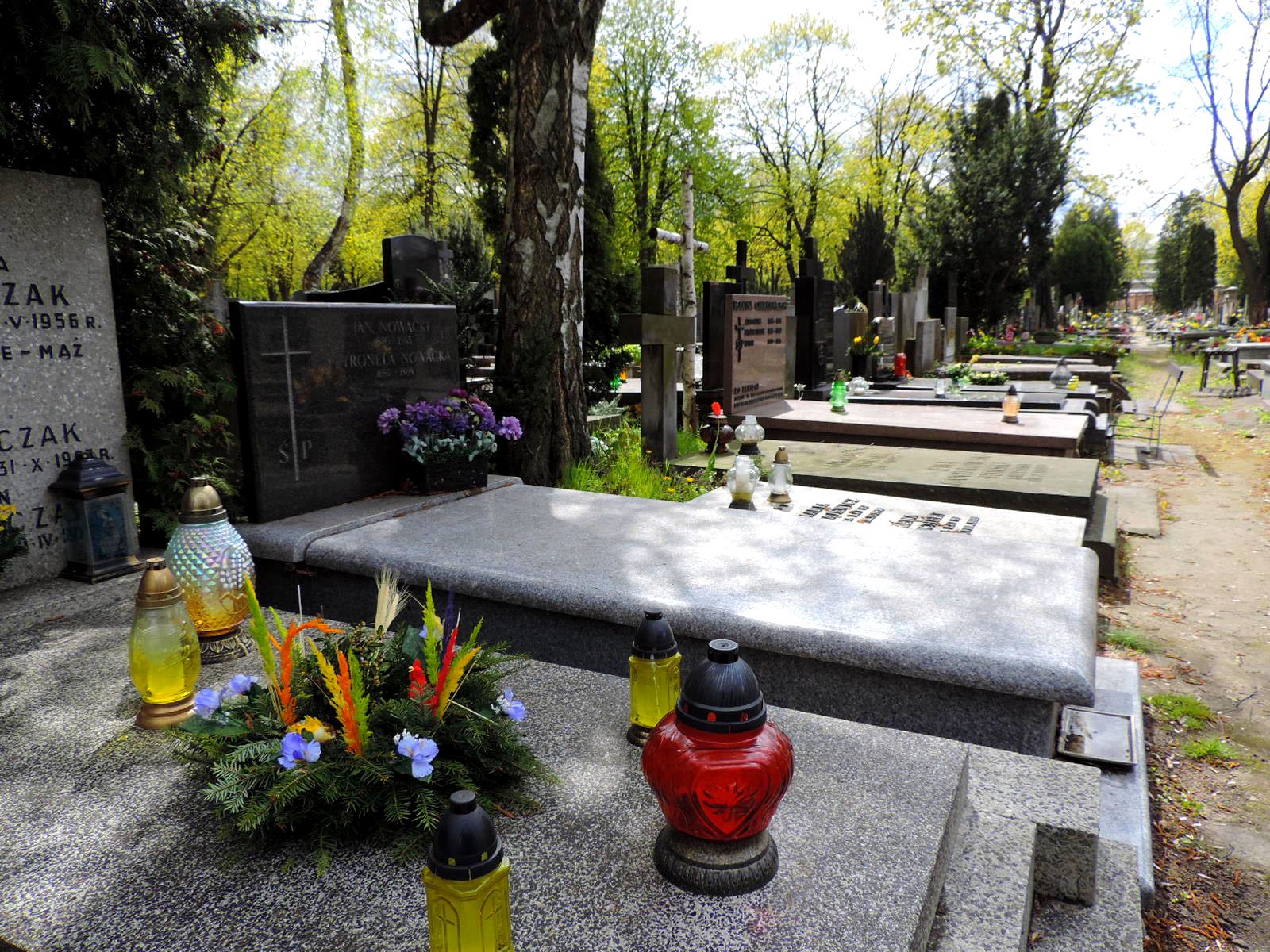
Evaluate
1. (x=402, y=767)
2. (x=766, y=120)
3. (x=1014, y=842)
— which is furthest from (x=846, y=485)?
(x=766, y=120)

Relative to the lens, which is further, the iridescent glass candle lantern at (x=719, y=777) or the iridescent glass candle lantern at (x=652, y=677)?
the iridescent glass candle lantern at (x=652, y=677)

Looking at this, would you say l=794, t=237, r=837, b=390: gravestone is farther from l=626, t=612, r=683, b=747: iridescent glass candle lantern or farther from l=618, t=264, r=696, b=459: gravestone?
l=626, t=612, r=683, b=747: iridescent glass candle lantern

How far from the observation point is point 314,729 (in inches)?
71.2

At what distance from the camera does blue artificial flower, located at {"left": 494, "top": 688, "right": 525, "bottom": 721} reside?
6.32 ft

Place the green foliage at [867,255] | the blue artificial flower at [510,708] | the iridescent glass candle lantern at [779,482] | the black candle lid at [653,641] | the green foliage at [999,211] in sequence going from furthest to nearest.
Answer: the green foliage at [867,255] < the green foliage at [999,211] < the iridescent glass candle lantern at [779,482] < the black candle lid at [653,641] < the blue artificial flower at [510,708]

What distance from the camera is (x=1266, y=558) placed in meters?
6.78

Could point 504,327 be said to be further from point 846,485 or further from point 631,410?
point 631,410

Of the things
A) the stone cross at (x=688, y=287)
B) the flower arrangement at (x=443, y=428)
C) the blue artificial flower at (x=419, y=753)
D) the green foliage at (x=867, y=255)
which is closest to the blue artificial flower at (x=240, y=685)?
the blue artificial flower at (x=419, y=753)

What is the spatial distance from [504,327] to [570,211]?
3.53ft

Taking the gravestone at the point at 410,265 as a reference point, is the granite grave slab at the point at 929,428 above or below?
below

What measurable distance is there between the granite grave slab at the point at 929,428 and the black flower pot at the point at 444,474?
14.3 ft

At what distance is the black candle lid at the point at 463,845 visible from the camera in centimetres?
126

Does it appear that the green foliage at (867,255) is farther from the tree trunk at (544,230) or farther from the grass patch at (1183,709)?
the grass patch at (1183,709)

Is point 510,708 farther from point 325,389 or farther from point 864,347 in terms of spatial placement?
point 864,347
